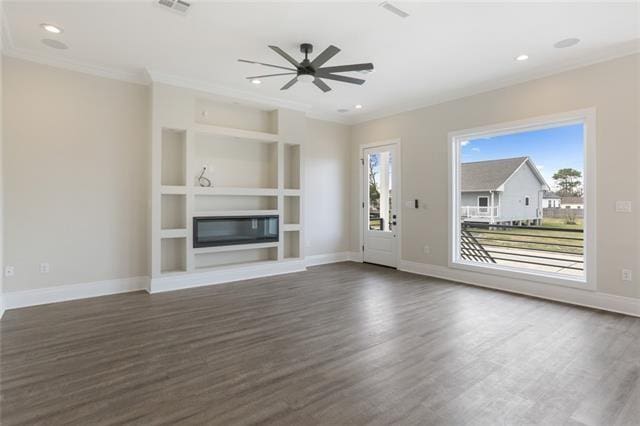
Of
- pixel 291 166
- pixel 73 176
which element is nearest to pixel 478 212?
pixel 291 166

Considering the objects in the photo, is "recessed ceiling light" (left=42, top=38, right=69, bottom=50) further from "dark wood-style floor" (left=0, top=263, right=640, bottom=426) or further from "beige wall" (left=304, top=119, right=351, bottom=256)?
"beige wall" (left=304, top=119, right=351, bottom=256)

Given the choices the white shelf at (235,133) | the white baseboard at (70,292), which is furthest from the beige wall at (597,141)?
the white baseboard at (70,292)

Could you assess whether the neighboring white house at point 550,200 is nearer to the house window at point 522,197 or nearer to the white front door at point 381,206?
the house window at point 522,197

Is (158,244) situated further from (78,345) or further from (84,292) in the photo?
(78,345)

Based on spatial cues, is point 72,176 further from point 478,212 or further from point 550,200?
point 550,200

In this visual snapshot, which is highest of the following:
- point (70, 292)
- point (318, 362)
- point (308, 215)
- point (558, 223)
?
point (308, 215)

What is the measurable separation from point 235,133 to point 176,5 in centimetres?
253

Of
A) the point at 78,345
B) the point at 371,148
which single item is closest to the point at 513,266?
the point at 371,148

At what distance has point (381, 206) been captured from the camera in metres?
6.93

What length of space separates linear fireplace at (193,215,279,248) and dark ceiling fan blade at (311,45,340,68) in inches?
113

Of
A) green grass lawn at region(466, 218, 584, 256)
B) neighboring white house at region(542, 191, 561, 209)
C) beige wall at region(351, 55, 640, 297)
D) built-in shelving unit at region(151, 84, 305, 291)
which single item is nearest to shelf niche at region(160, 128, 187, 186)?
built-in shelving unit at region(151, 84, 305, 291)

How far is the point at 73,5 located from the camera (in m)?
Result: 3.13

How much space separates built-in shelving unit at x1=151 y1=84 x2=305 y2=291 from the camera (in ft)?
16.1

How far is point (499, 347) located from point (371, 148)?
16.0 ft
